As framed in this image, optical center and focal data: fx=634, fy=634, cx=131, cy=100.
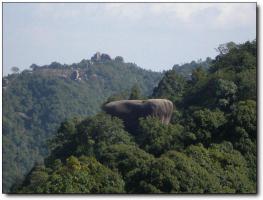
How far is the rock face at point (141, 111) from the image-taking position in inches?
755

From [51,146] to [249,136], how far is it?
9966 millimetres

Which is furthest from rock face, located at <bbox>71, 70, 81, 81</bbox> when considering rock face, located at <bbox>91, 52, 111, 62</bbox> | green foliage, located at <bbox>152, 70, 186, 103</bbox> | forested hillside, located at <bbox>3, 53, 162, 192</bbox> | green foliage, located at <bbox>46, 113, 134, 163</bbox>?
green foliage, located at <bbox>46, 113, 134, 163</bbox>

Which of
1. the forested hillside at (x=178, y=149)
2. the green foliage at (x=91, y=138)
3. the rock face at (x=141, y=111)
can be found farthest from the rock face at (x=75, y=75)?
the rock face at (x=141, y=111)

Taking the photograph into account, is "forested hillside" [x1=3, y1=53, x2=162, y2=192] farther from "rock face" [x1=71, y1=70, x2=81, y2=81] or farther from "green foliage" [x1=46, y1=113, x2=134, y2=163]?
"green foliage" [x1=46, y1=113, x2=134, y2=163]

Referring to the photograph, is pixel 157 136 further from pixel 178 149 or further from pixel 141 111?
pixel 141 111

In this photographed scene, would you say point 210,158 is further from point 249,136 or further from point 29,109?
point 29,109

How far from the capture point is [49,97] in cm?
4947

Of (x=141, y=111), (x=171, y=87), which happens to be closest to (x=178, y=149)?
(x=141, y=111)

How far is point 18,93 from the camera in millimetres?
50094

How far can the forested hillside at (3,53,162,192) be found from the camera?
41594 mm

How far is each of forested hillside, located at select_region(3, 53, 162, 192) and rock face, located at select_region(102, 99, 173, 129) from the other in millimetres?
18060

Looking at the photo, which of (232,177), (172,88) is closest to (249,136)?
(232,177)

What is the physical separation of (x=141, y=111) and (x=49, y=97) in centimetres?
3100

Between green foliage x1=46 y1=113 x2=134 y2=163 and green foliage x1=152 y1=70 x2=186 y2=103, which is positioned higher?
green foliage x1=152 y1=70 x2=186 y2=103
